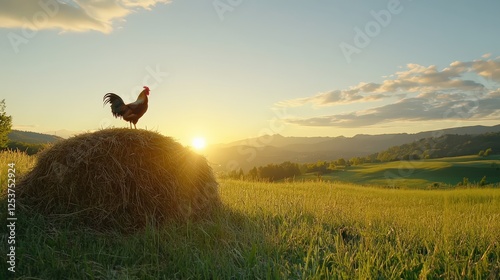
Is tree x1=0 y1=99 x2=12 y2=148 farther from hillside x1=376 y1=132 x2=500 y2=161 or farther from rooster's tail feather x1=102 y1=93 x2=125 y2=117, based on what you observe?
hillside x1=376 y1=132 x2=500 y2=161

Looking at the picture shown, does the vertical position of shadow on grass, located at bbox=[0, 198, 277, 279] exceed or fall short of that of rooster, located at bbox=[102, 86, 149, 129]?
it falls short

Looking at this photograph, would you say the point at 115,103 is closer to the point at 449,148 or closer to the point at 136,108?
the point at 136,108

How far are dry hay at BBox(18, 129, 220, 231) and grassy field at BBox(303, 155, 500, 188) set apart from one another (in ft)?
164

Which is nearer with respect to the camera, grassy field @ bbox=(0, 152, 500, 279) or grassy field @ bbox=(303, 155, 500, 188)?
grassy field @ bbox=(0, 152, 500, 279)

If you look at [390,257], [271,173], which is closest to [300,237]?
[390,257]

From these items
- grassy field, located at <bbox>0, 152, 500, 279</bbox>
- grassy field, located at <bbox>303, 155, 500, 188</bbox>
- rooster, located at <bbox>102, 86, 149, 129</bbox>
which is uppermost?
rooster, located at <bbox>102, 86, 149, 129</bbox>

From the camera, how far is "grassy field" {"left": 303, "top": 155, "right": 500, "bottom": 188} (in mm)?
58125

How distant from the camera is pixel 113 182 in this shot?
7.11m

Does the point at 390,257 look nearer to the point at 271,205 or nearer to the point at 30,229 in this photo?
the point at 271,205

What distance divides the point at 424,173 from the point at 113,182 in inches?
2495

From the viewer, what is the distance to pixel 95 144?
743 centimetres

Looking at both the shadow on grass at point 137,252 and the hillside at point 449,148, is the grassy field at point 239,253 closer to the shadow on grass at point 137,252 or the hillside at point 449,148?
the shadow on grass at point 137,252

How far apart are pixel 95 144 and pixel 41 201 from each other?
1.41 metres

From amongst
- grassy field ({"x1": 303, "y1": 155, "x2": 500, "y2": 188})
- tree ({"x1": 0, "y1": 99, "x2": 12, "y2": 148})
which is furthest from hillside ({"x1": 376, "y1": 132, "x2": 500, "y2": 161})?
tree ({"x1": 0, "y1": 99, "x2": 12, "y2": 148})
